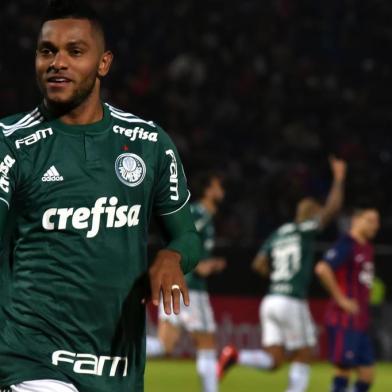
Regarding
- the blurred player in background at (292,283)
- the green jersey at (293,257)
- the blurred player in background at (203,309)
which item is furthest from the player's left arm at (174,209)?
the green jersey at (293,257)

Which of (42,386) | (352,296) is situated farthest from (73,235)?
(352,296)

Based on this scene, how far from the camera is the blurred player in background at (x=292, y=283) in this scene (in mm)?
11938

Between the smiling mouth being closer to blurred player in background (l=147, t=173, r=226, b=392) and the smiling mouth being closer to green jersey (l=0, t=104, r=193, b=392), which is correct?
green jersey (l=0, t=104, r=193, b=392)

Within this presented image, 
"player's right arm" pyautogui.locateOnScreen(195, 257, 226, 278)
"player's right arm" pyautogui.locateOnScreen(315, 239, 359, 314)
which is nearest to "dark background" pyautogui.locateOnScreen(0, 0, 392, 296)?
"player's right arm" pyautogui.locateOnScreen(195, 257, 226, 278)

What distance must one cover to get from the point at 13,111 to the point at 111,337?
49.2ft

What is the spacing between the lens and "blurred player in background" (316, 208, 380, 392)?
10.8m

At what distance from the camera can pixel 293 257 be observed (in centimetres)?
1206

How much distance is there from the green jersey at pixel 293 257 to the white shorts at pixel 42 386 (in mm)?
8495

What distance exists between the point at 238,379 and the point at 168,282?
36.0 feet

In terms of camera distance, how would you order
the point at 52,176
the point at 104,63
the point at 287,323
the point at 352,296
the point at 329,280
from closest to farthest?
the point at 52,176 → the point at 104,63 → the point at 329,280 → the point at 352,296 → the point at 287,323

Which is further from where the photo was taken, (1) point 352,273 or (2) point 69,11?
(1) point 352,273

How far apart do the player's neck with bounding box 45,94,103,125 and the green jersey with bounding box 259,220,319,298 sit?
8322mm

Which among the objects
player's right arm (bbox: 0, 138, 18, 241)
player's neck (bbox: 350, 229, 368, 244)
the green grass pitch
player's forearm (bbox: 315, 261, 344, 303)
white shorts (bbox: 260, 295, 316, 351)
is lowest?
the green grass pitch

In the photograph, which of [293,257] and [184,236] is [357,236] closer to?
[293,257]
